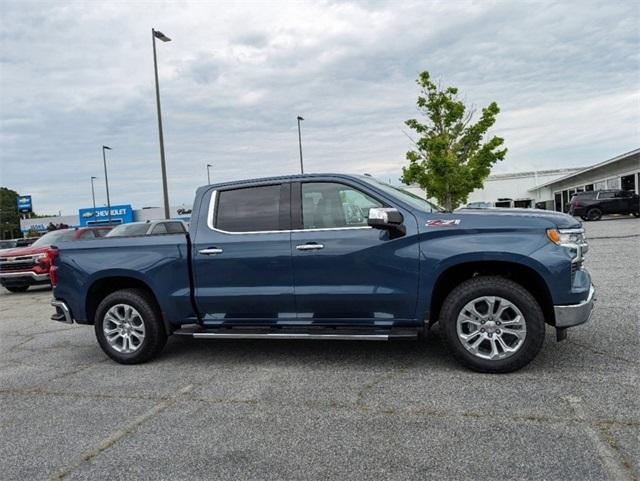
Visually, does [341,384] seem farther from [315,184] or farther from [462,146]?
[462,146]

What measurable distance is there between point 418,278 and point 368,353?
1153 mm

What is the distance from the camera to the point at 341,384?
15.0ft

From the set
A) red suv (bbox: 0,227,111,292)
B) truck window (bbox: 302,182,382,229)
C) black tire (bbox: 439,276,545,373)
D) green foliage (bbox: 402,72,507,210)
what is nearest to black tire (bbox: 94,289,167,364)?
truck window (bbox: 302,182,382,229)

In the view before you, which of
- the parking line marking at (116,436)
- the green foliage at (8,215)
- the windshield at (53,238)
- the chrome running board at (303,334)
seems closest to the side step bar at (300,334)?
the chrome running board at (303,334)

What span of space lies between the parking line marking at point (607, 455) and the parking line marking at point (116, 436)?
307 centimetres

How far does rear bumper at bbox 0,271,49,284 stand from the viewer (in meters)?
13.1

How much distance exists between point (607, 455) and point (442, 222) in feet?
7.31

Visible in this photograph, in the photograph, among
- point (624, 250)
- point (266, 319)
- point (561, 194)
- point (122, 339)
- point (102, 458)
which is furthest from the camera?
point (561, 194)

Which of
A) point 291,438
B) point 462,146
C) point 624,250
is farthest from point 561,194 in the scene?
point 291,438

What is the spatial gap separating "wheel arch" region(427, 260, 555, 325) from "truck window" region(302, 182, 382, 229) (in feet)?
3.00

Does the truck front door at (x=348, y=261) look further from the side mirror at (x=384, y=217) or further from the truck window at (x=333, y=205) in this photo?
the side mirror at (x=384, y=217)

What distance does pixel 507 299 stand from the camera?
4.52m

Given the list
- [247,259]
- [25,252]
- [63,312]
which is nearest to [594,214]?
[25,252]

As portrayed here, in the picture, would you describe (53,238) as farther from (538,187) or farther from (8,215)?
(8,215)
